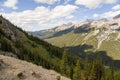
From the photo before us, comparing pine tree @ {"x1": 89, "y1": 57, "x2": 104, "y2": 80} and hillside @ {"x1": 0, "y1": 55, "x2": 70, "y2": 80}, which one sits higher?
hillside @ {"x1": 0, "y1": 55, "x2": 70, "y2": 80}

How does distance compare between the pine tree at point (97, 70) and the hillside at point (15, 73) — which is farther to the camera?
the pine tree at point (97, 70)

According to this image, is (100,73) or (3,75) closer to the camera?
(3,75)

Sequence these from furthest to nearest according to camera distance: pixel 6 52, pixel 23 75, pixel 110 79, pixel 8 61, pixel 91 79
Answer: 1. pixel 110 79
2. pixel 6 52
3. pixel 91 79
4. pixel 8 61
5. pixel 23 75

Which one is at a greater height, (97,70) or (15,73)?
(15,73)

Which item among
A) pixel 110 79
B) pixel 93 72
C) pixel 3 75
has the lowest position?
pixel 110 79

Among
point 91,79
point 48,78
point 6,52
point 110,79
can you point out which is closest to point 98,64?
point 91,79

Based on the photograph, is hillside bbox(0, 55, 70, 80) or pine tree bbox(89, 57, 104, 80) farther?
pine tree bbox(89, 57, 104, 80)

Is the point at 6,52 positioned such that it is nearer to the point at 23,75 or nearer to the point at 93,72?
the point at 93,72

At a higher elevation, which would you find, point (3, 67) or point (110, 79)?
point (3, 67)

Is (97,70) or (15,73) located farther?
(97,70)

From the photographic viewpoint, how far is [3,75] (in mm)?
59812

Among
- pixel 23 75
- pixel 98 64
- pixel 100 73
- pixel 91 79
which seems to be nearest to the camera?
pixel 23 75

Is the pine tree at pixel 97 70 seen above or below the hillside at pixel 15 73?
below

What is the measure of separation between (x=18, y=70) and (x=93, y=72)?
5971cm
